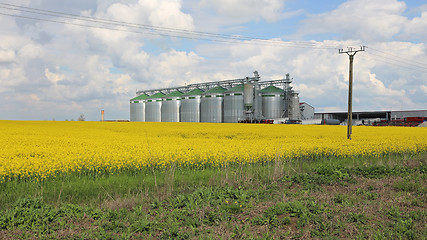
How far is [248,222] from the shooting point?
5.83 meters

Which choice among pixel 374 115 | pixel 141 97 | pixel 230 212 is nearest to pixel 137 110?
pixel 141 97

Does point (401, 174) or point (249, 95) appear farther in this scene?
point (249, 95)

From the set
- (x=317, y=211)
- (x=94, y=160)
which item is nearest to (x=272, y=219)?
(x=317, y=211)

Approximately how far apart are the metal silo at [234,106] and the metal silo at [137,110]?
27.6 metres

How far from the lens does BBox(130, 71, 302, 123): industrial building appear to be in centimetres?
6006

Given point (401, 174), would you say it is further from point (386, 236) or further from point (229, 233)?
point (229, 233)

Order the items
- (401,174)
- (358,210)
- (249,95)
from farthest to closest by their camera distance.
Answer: (249,95)
(401,174)
(358,210)

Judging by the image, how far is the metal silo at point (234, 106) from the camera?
5994 cm

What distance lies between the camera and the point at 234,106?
198 feet

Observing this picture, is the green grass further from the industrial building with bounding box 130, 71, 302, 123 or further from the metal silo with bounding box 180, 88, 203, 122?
the metal silo with bounding box 180, 88, 203, 122

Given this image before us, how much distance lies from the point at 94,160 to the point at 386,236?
9.54m

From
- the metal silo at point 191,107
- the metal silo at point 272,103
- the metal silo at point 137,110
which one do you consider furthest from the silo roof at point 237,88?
the metal silo at point 137,110

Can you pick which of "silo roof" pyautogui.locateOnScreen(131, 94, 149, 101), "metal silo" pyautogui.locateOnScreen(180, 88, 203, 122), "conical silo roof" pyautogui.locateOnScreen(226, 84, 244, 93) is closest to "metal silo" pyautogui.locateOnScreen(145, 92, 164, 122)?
"silo roof" pyautogui.locateOnScreen(131, 94, 149, 101)

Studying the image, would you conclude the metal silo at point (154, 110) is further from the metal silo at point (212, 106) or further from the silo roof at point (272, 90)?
the silo roof at point (272, 90)
